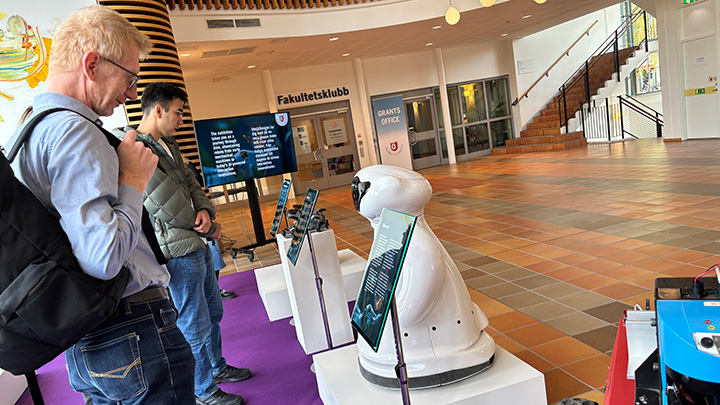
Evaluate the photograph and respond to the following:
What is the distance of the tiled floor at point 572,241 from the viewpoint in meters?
2.94

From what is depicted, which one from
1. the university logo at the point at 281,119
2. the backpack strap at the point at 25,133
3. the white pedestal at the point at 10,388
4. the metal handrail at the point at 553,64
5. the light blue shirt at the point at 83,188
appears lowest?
the white pedestal at the point at 10,388

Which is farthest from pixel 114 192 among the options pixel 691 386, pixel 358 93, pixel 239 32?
pixel 358 93

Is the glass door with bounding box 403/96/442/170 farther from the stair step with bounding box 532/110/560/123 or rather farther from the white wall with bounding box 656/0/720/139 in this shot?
the white wall with bounding box 656/0/720/139

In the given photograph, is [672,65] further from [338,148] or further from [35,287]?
[35,287]

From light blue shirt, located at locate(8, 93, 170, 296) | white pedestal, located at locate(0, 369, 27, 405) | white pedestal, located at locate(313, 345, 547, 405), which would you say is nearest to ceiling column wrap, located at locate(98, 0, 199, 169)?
white pedestal, located at locate(0, 369, 27, 405)

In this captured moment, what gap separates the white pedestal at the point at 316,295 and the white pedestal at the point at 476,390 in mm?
1096

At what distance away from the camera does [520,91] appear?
15016 mm

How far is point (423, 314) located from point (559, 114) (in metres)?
13.5

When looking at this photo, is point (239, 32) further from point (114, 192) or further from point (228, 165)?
point (114, 192)

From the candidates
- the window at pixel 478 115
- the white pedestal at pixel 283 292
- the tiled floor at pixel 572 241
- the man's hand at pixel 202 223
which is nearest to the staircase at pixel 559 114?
the window at pixel 478 115

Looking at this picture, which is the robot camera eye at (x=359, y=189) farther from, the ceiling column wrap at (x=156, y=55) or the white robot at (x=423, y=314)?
the ceiling column wrap at (x=156, y=55)

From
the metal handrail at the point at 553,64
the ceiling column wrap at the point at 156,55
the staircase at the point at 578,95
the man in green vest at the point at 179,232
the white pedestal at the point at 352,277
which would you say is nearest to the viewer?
the man in green vest at the point at 179,232

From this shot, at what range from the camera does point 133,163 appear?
1.25 m

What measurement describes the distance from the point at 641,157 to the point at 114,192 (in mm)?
10162
